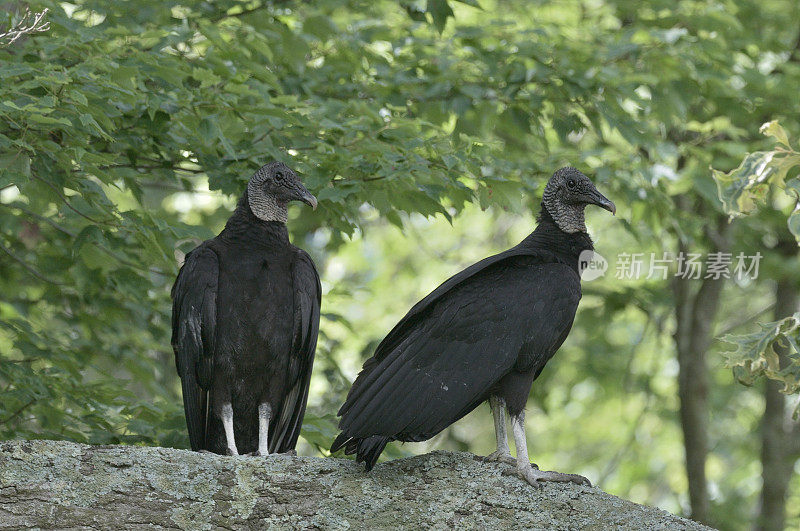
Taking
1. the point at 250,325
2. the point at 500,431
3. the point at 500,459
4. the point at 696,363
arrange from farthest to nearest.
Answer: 1. the point at 696,363
2. the point at 250,325
3. the point at 500,431
4. the point at 500,459

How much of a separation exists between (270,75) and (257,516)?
2.25 meters

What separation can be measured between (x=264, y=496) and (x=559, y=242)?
1468 millimetres

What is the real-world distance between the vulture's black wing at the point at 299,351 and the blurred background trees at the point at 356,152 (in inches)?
4.3

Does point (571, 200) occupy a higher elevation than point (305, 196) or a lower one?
higher

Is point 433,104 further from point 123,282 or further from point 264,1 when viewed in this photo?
point 123,282

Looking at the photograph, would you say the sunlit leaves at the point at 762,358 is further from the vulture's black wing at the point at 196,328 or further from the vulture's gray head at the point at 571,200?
the vulture's black wing at the point at 196,328

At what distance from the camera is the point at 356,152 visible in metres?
3.95

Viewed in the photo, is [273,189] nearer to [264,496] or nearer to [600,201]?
[600,201]

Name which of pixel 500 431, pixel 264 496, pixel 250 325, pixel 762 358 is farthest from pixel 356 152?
pixel 762 358

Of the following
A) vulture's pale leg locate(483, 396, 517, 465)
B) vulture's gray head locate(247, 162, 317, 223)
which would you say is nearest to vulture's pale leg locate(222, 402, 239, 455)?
vulture's gray head locate(247, 162, 317, 223)

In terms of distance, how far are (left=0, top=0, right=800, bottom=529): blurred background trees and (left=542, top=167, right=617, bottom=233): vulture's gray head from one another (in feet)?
1.36

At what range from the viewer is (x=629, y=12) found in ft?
22.1

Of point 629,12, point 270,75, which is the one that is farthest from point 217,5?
point 629,12

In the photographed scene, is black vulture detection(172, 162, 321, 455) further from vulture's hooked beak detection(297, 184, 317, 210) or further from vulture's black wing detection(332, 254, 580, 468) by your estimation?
vulture's black wing detection(332, 254, 580, 468)
